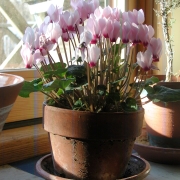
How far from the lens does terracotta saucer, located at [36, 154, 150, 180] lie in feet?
2.60

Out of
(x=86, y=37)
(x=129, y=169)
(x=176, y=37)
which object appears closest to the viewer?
(x=86, y=37)

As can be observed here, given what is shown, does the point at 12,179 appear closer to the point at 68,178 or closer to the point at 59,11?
the point at 68,178

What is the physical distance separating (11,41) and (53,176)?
467 millimetres

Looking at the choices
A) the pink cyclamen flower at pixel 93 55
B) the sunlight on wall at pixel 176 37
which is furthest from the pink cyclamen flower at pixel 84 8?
the sunlight on wall at pixel 176 37

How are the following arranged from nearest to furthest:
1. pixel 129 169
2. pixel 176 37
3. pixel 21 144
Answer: pixel 129 169 < pixel 21 144 < pixel 176 37

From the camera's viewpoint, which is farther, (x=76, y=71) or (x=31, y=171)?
(x=31, y=171)

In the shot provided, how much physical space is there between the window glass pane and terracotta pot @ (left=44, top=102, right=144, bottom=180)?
1.13 feet

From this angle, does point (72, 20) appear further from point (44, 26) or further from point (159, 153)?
point (159, 153)

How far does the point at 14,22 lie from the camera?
1097mm

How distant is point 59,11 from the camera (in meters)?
0.80

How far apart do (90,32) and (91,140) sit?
0.69ft

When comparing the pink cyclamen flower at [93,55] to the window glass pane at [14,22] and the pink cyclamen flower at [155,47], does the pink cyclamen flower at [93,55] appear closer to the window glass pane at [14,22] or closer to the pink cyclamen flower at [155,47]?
the pink cyclamen flower at [155,47]

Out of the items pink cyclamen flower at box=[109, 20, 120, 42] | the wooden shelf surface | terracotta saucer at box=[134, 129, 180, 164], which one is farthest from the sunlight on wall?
pink cyclamen flower at box=[109, 20, 120, 42]

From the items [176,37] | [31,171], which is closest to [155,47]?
[31,171]
